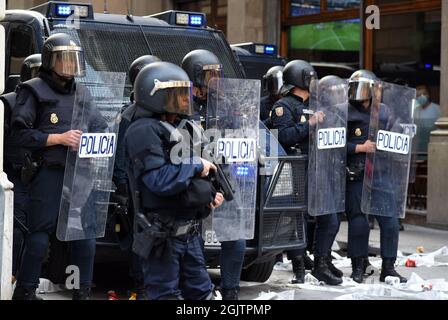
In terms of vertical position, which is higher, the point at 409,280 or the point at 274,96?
the point at 274,96

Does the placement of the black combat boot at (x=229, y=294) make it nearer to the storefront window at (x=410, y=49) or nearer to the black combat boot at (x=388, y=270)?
the black combat boot at (x=388, y=270)

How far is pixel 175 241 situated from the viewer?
17.9 ft

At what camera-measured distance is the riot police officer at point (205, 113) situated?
7.04 meters

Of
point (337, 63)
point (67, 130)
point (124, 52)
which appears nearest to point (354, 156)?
point (124, 52)

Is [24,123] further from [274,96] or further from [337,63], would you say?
[337,63]

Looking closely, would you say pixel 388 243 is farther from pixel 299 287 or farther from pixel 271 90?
pixel 271 90

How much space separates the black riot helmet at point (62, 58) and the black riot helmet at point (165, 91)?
127cm

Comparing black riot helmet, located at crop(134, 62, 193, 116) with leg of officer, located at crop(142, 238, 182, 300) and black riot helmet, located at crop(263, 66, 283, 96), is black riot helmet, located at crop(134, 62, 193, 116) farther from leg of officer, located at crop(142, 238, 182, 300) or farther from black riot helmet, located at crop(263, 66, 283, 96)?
black riot helmet, located at crop(263, 66, 283, 96)

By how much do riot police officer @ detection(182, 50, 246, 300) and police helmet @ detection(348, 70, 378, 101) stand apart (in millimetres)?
1661

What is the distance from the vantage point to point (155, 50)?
28.2 feet

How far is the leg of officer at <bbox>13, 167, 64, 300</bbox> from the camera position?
262 inches

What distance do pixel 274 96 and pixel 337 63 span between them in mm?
5634

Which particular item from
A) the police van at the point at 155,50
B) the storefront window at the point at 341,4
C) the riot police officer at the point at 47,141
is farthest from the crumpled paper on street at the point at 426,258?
the storefront window at the point at 341,4

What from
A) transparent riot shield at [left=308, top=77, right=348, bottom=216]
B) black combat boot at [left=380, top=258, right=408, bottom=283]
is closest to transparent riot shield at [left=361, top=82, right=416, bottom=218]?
transparent riot shield at [left=308, top=77, right=348, bottom=216]
